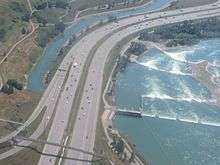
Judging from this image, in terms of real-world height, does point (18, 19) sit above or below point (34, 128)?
above

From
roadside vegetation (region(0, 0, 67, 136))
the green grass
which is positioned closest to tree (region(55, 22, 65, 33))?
roadside vegetation (region(0, 0, 67, 136))

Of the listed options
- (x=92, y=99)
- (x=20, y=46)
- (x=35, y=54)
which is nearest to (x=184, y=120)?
(x=92, y=99)

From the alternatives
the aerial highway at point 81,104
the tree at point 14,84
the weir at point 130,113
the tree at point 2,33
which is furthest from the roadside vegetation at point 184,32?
the tree at point 14,84

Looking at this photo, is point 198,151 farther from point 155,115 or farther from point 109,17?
point 109,17

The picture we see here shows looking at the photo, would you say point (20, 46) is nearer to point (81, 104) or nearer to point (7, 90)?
point (7, 90)

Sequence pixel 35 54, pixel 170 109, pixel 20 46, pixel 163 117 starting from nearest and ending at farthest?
pixel 163 117
pixel 170 109
pixel 35 54
pixel 20 46

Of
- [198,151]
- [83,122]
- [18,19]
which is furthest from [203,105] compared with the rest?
[18,19]

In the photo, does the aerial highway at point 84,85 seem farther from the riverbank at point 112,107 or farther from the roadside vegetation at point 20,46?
the roadside vegetation at point 20,46
